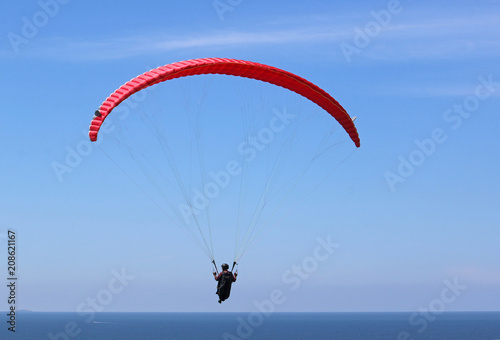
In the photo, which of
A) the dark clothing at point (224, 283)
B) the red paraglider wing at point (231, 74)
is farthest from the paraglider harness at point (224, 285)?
the red paraglider wing at point (231, 74)

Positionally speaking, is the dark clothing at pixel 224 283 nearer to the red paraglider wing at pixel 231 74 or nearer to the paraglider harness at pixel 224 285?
the paraglider harness at pixel 224 285

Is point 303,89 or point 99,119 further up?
point 303,89

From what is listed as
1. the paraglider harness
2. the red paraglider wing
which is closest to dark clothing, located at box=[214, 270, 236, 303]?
the paraglider harness

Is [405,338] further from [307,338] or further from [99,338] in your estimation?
[99,338]

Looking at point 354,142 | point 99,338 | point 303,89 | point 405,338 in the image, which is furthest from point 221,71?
point 405,338

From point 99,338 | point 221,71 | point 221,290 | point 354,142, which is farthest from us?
point 99,338

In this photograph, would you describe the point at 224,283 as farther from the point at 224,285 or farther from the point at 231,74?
the point at 231,74

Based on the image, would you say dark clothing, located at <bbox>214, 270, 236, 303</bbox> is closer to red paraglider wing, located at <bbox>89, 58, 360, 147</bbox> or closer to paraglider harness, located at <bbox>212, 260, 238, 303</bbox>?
paraglider harness, located at <bbox>212, 260, 238, 303</bbox>

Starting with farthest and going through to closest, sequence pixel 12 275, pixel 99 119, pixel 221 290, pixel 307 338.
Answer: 1. pixel 307 338
2. pixel 12 275
3. pixel 221 290
4. pixel 99 119
